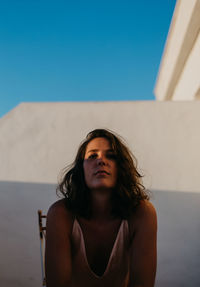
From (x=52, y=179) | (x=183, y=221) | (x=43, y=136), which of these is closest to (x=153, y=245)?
(x=183, y=221)

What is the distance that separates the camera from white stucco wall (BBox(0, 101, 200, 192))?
9.77 feet

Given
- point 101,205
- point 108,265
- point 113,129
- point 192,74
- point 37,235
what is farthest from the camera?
point 192,74

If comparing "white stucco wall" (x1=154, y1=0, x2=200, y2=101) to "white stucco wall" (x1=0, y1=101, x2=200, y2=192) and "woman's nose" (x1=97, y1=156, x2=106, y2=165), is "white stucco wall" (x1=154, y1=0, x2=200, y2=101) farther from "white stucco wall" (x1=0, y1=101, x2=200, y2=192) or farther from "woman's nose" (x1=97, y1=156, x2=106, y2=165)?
"woman's nose" (x1=97, y1=156, x2=106, y2=165)

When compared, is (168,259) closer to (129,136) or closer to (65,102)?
(129,136)

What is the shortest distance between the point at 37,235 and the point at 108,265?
73.5 inches

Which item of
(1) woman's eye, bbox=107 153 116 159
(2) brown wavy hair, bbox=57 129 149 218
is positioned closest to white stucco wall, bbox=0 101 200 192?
(2) brown wavy hair, bbox=57 129 149 218

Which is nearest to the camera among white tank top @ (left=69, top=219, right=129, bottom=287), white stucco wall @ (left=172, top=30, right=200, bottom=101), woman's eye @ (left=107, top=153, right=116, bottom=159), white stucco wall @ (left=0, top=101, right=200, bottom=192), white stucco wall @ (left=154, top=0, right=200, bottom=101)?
white tank top @ (left=69, top=219, right=129, bottom=287)

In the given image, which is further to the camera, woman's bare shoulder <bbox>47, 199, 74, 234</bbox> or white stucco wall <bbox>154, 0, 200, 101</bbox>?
white stucco wall <bbox>154, 0, 200, 101</bbox>

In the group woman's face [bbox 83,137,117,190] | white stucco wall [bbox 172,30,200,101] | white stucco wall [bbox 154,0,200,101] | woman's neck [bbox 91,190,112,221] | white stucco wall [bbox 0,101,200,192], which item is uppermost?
white stucco wall [bbox 154,0,200,101]

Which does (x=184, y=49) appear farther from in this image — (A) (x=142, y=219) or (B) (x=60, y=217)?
(B) (x=60, y=217)

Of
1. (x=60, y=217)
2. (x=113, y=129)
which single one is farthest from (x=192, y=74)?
(x=60, y=217)

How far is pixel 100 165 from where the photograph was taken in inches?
58.4

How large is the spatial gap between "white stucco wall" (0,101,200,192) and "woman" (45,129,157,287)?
1413 millimetres

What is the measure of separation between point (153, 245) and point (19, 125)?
8.06ft
